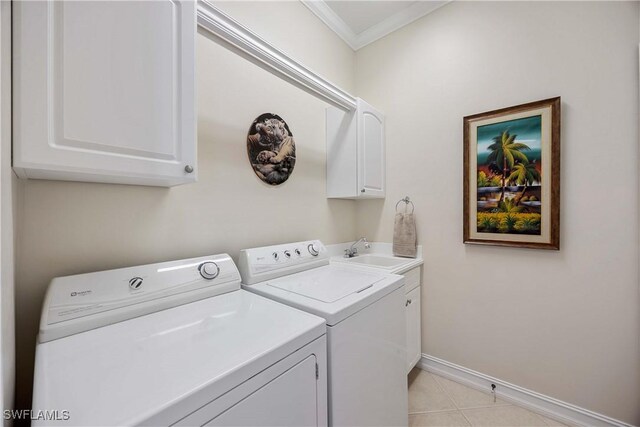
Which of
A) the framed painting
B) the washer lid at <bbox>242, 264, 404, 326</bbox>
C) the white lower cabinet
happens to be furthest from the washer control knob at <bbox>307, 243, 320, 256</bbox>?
the framed painting

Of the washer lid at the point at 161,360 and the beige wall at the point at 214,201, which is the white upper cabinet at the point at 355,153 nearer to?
the beige wall at the point at 214,201

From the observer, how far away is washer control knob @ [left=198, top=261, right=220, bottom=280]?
1.17 metres

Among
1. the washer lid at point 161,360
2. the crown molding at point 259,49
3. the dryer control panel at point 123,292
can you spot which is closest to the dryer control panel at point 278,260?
the dryer control panel at point 123,292

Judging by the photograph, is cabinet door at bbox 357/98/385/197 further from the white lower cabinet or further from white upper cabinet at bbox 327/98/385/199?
the white lower cabinet

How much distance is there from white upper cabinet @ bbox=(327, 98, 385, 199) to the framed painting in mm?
722

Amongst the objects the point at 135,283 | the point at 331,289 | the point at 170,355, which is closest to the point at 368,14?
the point at 331,289

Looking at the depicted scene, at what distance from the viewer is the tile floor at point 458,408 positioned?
5.20 feet

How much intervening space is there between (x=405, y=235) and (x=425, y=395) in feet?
4.01

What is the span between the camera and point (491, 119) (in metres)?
1.80

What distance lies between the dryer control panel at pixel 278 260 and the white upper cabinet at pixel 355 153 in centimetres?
63

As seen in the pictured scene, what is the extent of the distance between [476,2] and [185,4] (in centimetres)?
213

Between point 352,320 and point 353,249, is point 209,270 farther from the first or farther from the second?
point 353,249

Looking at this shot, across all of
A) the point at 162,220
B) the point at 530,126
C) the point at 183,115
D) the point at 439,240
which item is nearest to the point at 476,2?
the point at 530,126

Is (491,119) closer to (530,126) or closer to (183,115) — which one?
(530,126)
